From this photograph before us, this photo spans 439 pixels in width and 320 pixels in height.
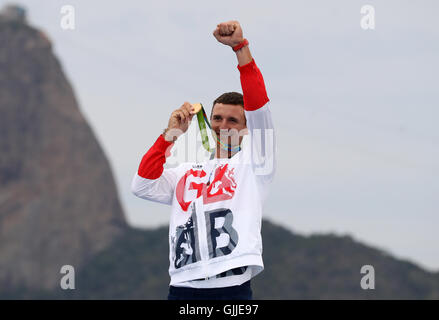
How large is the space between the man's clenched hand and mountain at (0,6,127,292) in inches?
1759

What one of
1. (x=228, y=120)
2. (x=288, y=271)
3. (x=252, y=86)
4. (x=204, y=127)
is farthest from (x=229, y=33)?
(x=288, y=271)

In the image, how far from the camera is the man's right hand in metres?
6.12

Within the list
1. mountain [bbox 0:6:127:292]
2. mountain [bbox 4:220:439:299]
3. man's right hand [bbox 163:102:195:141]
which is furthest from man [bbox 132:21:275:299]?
mountain [bbox 4:220:439:299]

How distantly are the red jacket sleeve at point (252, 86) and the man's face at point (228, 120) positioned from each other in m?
0.38

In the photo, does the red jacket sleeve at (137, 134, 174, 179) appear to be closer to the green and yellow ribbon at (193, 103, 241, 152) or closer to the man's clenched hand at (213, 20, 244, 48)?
the green and yellow ribbon at (193, 103, 241, 152)

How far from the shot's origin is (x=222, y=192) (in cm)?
619

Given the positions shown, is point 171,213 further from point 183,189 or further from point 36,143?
point 36,143

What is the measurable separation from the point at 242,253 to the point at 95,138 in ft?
160

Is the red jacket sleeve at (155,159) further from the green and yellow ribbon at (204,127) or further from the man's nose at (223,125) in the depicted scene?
the man's nose at (223,125)

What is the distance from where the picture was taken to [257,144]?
6.08 metres

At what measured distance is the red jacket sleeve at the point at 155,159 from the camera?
6195mm

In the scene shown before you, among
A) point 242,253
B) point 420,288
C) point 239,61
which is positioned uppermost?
point 239,61
